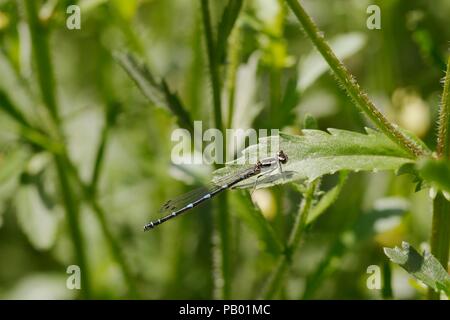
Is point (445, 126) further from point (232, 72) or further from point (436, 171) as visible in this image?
point (232, 72)

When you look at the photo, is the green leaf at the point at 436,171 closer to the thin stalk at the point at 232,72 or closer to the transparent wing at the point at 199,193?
the transparent wing at the point at 199,193

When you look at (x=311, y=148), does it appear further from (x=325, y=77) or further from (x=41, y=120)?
(x=325, y=77)

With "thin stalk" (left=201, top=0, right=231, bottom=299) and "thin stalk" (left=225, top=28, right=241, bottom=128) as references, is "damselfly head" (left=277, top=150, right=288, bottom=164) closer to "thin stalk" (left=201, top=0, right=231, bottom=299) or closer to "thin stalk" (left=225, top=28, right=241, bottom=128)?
"thin stalk" (left=201, top=0, right=231, bottom=299)

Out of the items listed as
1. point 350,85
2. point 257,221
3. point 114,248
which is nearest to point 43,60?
point 114,248

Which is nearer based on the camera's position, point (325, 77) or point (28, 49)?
point (28, 49)

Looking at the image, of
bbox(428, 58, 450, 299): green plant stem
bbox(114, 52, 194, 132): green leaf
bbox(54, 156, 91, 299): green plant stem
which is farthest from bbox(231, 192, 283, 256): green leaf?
bbox(54, 156, 91, 299): green plant stem

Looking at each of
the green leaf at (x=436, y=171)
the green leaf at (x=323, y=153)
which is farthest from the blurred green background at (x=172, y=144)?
the green leaf at (x=436, y=171)

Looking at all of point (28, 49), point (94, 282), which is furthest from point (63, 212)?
point (28, 49)
